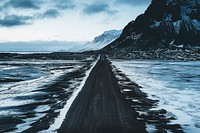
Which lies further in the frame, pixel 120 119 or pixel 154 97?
pixel 154 97

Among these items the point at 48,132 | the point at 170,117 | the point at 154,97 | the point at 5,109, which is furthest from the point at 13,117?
the point at 154,97

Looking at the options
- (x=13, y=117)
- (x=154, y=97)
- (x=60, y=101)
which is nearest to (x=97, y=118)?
(x=13, y=117)

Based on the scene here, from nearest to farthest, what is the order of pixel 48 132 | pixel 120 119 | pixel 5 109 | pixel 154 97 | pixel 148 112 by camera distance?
1. pixel 48 132
2. pixel 120 119
3. pixel 148 112
4. pixel 5 109
5. pixel 154 97

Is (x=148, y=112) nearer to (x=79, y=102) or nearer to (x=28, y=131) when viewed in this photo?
(x=79, y=102)

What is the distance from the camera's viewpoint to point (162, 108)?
53.7ft

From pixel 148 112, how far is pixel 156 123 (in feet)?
7.80

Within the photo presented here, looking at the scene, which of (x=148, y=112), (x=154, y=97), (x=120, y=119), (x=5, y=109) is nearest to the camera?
(x=120, y=119)

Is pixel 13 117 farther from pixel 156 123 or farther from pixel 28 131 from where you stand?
pixel 156 123

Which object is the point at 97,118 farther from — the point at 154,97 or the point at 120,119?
the point at 154,97

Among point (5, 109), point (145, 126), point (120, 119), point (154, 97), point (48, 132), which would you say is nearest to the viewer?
point (48, 132)

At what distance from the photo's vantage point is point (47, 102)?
18312 millimetres

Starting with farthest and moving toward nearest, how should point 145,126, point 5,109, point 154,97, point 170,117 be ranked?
point 154,97
point 5,109
point 170,117
point 145,126

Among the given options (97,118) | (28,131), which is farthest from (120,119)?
(28,131)

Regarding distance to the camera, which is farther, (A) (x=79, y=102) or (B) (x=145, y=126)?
(A) (x=79, y=102)
